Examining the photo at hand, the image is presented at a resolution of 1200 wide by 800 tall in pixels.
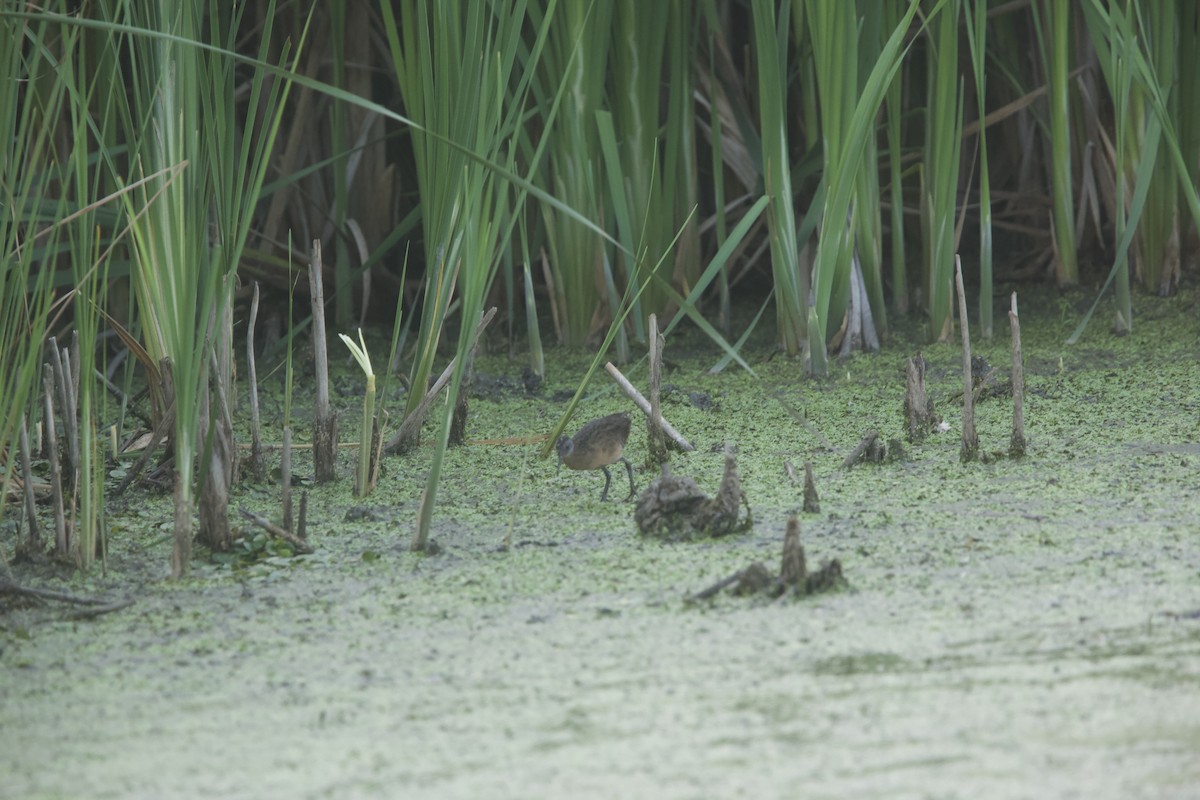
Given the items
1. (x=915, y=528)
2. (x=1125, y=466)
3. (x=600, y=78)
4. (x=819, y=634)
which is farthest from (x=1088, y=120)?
(x=819, y=634)

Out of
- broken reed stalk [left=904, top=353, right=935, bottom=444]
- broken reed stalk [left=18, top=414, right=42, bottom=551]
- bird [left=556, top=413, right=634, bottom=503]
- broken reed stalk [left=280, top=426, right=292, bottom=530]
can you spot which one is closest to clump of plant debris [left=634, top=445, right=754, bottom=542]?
bird [left=556, top=413, right=634, bottom=503]

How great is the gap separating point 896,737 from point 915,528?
70 cm

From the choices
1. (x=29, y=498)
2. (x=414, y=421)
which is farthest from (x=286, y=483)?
(x=414, y=421)

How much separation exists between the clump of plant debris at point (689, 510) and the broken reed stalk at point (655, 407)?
351 millimetres

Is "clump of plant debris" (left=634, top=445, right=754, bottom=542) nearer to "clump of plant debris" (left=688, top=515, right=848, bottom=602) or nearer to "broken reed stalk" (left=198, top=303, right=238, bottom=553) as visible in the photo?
"clump of plant debris" (left=688, top=515, right=848, bottom=602)

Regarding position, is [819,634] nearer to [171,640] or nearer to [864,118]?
[171,640]

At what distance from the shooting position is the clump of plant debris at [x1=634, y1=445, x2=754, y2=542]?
1831mm

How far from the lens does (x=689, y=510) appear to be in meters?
1.86

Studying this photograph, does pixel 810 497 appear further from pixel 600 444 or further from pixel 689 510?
pixel 600 444

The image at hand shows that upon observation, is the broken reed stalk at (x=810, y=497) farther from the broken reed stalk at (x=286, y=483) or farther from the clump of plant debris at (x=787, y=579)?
the broken reed stalk at (x=286, y=483)

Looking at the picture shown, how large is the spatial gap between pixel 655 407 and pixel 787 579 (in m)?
0.71

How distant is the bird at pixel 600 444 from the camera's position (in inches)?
83.6

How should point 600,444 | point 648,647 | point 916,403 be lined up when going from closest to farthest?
point 648,647
point 600,444
point 916,403

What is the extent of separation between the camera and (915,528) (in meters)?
1.84
